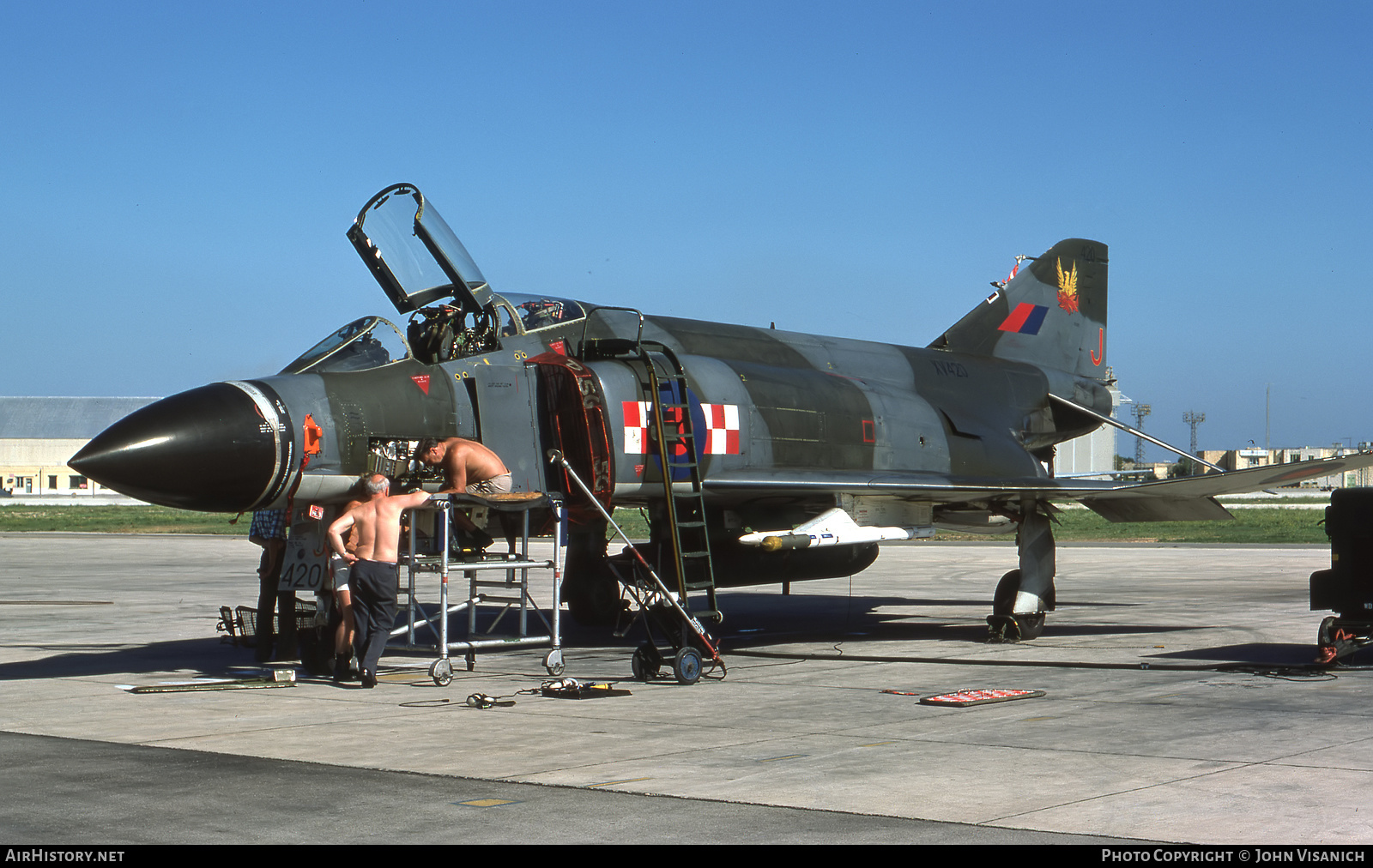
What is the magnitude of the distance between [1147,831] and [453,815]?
285 cm

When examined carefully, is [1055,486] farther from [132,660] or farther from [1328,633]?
[132,660]

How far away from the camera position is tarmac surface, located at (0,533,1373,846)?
17.8ft

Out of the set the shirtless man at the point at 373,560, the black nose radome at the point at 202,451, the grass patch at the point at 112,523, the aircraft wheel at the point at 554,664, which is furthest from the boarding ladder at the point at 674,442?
the grass patch at the point at 112,523

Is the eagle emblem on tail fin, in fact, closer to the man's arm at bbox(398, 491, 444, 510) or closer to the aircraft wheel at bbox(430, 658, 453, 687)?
the man's arm at bbox(398, 491, 444, 510)

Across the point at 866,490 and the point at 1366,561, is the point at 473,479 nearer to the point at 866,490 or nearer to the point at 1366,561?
the point at 866,490

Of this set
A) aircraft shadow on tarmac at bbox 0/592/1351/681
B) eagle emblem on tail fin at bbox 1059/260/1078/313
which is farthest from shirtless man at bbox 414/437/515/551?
eagle emblem on tail fin at bbox 1059/260/1078/313

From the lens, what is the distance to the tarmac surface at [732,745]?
5438 mm

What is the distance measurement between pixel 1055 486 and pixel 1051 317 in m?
5.77

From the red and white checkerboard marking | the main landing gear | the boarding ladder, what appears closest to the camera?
the boarding ladder

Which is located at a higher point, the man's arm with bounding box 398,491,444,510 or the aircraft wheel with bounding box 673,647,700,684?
the man's arm with bounding box 398,491,444,510

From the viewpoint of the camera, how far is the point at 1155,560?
28.5 m

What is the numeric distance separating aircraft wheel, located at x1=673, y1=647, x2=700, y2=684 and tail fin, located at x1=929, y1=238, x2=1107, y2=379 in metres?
9.03

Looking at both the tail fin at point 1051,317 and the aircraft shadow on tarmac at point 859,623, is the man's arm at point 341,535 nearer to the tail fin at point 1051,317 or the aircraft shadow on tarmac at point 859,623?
the aircraft shadow on tarmac at point 859,623

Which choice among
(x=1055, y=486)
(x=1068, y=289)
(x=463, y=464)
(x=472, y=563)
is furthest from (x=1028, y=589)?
(x=1068, y=289)
